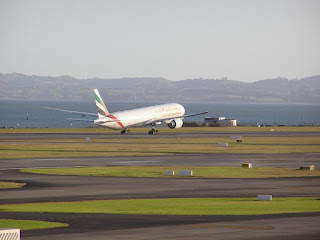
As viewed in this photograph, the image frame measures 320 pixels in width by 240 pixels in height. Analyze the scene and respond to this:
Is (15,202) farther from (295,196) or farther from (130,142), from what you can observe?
(130,142)

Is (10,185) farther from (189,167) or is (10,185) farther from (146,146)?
(146,146)

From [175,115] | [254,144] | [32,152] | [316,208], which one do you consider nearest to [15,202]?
[316,208]

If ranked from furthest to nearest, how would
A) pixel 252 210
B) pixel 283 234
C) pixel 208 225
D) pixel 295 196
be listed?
1. pixel 295 196
2. pixel 252 210
3. pixel 208 225
4. pixel 283 234

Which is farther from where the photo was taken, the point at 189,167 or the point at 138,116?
the point at 138,116

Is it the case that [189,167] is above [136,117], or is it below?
below

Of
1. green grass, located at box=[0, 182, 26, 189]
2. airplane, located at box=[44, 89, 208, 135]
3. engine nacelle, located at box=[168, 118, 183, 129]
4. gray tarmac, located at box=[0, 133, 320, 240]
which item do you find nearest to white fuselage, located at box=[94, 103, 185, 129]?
airplane, located at box=[44, 89, 208, 135]

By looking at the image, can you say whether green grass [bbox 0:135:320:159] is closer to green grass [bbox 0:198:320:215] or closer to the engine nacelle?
the engine nacelle

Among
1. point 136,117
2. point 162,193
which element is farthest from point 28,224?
point 136,117
